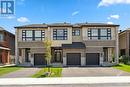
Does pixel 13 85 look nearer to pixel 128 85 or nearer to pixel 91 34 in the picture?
pixel 128 85

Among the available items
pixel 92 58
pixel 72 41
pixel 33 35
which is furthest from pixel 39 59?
pixel 92 58

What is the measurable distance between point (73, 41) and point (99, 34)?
4.89m

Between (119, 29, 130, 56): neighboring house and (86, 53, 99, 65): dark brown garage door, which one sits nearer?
(86, 53, 99, 65): dark brown garage door

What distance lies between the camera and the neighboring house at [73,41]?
162 feet

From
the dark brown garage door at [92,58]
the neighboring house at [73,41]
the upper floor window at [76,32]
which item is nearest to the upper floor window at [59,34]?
the neighboring house at [73,41]

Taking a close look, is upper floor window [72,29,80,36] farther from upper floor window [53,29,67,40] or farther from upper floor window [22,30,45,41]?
upper floor window [22,30,45,41]

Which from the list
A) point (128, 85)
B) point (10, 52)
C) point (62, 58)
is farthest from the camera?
point (10, 52)

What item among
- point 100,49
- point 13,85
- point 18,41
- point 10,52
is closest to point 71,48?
point 100,49

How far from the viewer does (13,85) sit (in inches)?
817

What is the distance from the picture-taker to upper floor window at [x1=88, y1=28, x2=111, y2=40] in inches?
1950

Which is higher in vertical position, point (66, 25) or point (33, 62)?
point (66, 25)

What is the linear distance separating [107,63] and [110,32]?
565 cm

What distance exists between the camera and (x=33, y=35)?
5019 centimetres

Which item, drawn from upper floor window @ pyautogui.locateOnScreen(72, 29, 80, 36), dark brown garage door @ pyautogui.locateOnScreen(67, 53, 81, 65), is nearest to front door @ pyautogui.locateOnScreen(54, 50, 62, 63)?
dark brown garage door @ pyautogui.locateOnScreen(67, 53, 81, 65)
